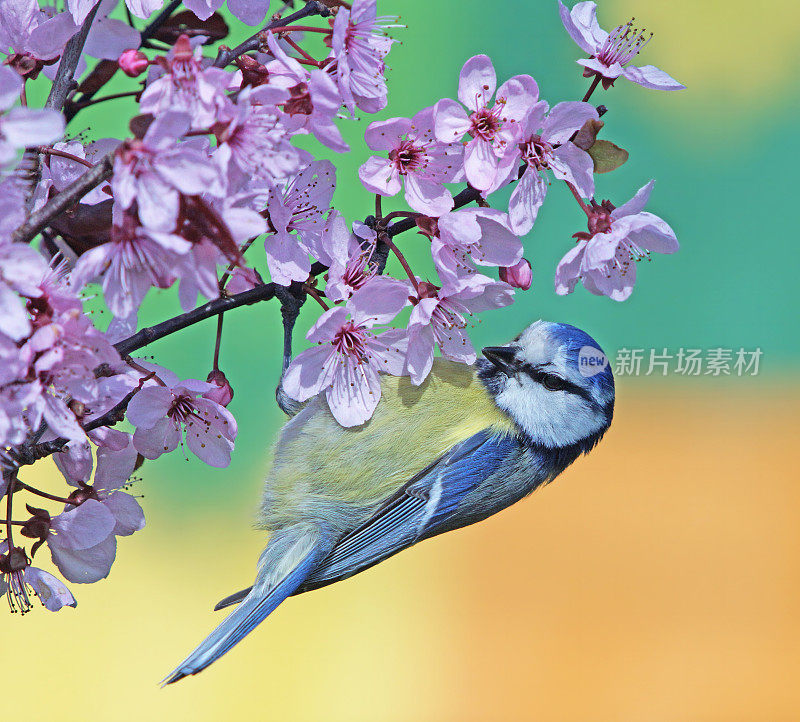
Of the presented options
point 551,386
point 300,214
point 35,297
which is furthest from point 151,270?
point 551,386

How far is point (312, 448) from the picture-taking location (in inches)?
46.5

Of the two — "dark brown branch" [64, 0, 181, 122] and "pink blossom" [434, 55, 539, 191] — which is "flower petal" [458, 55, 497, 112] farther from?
"dark brown branch" [64, 0, 181, 122]

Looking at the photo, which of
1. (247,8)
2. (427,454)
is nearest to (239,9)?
(247,8)

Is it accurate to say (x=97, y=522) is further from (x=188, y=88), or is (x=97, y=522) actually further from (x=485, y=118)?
(x=485, y=118)

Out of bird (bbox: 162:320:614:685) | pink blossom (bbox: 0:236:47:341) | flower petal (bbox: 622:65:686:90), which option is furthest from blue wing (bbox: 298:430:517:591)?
pink blossom (bbox: 0:236:47:341)

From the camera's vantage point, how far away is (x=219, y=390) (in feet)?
3.05

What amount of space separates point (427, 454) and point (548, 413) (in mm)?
196

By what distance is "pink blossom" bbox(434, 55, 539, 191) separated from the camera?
0.83 metres

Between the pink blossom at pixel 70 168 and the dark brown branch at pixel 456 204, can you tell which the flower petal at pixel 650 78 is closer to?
the dark brown branch at pixel 456 204

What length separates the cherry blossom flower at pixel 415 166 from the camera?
850mm

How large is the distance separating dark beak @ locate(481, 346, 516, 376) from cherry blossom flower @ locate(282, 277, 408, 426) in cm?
27

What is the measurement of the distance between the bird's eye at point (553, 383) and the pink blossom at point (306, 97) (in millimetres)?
612

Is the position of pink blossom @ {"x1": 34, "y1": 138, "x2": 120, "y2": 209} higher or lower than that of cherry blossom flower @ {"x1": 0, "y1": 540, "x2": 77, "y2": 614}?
higher

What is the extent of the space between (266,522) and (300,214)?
20.9 inches
